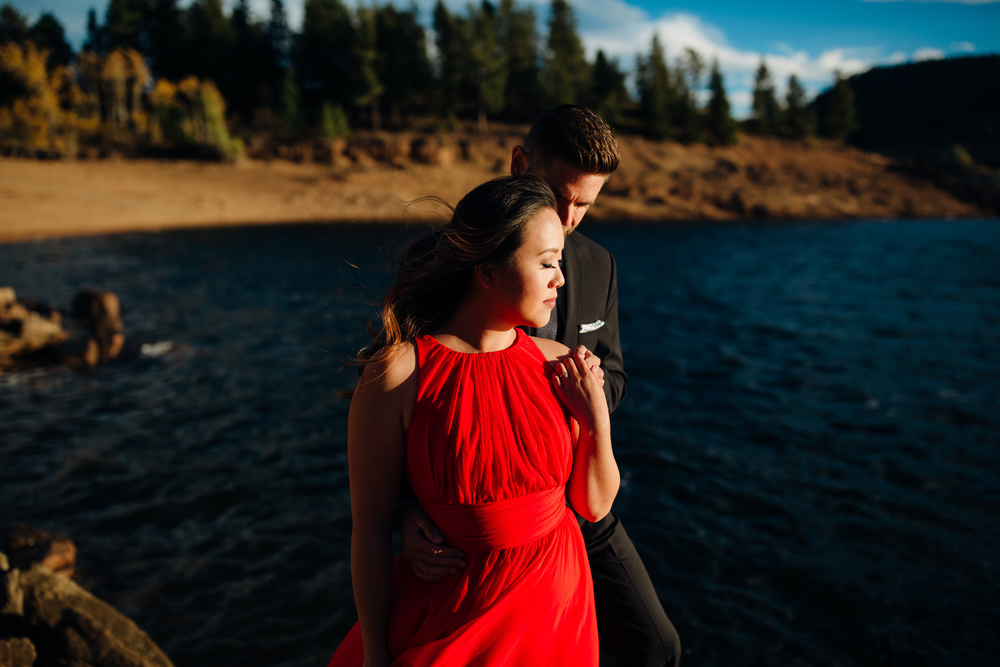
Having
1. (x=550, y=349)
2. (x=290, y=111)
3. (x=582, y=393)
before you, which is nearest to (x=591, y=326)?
(x=550, y=349)

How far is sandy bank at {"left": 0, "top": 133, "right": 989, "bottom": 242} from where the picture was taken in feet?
118

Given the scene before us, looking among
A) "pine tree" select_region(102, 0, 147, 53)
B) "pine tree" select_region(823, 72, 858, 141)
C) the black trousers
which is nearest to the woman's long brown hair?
the black trousers

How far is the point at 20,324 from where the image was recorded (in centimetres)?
1208

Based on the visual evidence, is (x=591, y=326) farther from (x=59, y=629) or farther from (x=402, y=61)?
(x=402, y=61)

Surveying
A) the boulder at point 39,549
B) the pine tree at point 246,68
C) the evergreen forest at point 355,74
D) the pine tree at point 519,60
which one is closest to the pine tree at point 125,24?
the evergreen forest at point 355,74

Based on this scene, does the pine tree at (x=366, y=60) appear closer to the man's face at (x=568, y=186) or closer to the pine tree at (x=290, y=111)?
the pine tree at (x=290, y=111)

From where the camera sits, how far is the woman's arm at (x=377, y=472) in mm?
1827

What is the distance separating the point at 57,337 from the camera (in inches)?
487

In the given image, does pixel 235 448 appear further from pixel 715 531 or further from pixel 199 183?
pixel 199 183

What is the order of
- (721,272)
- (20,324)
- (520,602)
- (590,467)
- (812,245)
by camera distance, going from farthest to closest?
(812,245), (721,272), (20,324), (590,467), (520,602)

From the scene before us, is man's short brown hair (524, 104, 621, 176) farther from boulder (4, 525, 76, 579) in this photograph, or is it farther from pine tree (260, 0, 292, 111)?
pine tree (260, 0, 292, 111)

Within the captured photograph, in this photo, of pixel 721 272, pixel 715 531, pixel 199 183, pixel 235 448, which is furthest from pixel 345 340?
pixel 199 183

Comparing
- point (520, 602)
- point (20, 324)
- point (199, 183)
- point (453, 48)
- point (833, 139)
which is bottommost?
point (20, 324)

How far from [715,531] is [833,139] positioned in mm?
A: 84828
